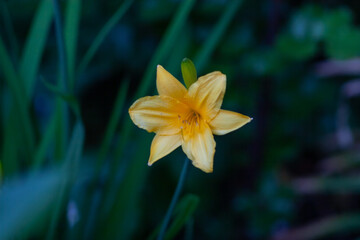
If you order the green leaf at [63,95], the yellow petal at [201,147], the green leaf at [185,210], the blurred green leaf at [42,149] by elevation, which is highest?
the green leaf at [63,95]

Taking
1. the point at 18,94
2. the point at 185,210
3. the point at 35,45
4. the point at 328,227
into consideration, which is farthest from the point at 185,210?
the point at 328,227

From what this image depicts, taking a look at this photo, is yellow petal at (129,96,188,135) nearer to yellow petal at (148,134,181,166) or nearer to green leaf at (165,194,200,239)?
yellow petal at (148,134,181,166)

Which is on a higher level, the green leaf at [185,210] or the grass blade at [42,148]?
the grass blade at [42,148]

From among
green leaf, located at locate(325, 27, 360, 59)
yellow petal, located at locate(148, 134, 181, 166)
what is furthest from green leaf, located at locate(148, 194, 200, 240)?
green leaf, located at locate(325, 27, 360, 59)

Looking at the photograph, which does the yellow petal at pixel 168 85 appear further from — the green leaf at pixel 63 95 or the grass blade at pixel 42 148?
the grass blade at pixel 42 148

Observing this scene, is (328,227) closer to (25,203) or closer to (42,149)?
(42,149)

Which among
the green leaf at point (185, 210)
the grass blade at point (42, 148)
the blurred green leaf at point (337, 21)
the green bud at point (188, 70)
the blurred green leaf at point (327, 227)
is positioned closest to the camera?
the green bud at point (188, 70)

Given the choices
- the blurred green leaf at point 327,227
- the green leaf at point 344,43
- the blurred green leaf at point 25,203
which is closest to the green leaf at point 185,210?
the blurred green leaf at point 25,203
